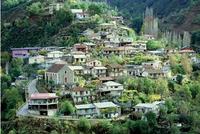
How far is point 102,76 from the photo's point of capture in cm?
2069

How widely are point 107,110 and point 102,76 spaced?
3298 millimetres

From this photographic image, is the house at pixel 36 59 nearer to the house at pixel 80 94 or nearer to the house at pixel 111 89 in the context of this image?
the house at pixel 111 89

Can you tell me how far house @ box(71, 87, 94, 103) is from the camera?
60.0 ft

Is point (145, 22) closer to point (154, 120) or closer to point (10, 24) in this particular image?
point (10, 24)

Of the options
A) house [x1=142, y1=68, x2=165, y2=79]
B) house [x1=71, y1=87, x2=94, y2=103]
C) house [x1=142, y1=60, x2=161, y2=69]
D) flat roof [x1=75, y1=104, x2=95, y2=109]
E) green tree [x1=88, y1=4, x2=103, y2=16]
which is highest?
green tree [x1=88, y1=4, x2=103, y2=16]

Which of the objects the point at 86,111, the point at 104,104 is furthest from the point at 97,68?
the point at 86,111

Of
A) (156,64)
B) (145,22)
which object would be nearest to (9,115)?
(156,64)

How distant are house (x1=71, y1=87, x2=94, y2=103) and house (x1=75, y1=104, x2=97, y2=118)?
702mm

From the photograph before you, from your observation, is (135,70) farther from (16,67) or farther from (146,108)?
(16,67)

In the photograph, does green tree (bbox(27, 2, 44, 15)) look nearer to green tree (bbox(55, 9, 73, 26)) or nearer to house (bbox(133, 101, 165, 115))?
green tree (bbox(55, 9, 73, 26))

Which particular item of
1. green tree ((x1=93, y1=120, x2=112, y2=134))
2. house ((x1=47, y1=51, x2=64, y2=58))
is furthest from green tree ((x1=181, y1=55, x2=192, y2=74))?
green tree ((x1=93, y1=120, x2=112, y2=134))

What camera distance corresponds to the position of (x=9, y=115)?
57.6ft

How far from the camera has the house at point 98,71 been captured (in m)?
20.6

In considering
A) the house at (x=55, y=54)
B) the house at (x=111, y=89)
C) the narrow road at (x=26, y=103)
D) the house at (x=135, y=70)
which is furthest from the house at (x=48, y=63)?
the house at (x=111, y=89)
